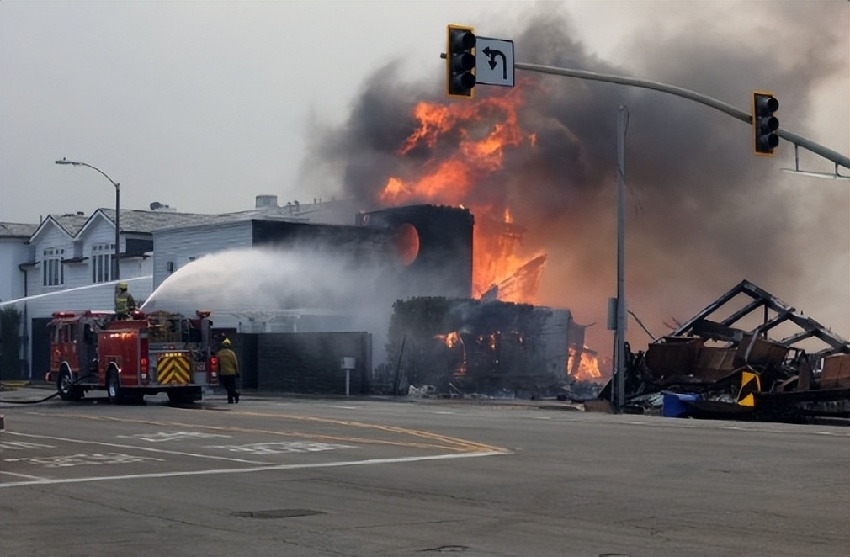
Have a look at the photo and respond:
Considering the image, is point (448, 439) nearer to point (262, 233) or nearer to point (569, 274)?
point (569, 274)

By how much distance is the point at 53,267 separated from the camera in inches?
2653

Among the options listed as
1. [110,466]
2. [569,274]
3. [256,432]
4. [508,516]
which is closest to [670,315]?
[569,274]

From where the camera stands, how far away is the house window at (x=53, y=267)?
6662 centimetres

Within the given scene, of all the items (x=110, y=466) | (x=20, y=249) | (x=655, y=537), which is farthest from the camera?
(x=20, y=249)

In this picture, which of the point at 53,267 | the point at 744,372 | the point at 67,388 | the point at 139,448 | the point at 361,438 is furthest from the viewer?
the point at 53,267

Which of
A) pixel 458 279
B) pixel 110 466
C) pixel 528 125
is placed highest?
pixel 528 125

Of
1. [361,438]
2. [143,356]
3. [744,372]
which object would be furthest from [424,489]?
[143,356]

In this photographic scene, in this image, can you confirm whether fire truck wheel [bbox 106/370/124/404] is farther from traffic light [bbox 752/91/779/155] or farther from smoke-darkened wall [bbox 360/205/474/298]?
traffic light [bbox 752/91/779/155]

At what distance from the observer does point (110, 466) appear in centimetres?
1741

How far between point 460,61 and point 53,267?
52.4 metres

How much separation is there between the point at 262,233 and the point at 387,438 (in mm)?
30644

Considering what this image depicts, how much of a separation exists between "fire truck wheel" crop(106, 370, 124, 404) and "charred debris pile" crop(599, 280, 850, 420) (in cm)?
1257

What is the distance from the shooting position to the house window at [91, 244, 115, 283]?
6262 cm

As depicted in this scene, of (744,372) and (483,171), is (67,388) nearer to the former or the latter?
(744,372)
